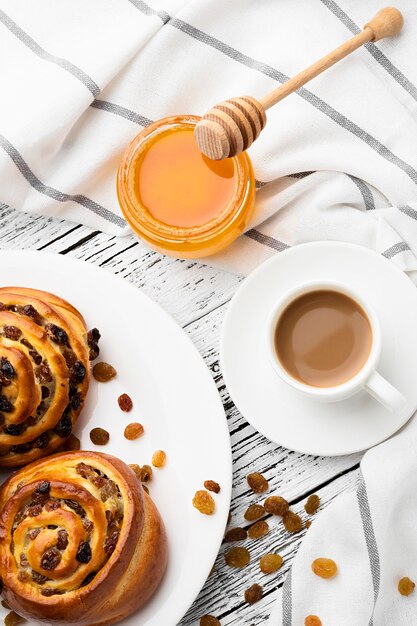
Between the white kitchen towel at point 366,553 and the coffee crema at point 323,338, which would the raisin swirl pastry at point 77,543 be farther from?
the coffee crema at point 323,338

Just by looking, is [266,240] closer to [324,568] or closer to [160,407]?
[160,407]

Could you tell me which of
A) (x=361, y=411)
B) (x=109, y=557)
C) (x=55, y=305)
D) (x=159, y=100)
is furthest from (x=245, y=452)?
(x=159, y=100)

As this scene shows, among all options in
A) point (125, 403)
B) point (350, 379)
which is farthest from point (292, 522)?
point (125, 403)

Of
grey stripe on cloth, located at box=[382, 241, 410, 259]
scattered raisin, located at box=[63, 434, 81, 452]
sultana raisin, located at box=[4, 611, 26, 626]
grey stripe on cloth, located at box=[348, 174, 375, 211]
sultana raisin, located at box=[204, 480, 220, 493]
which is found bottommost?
sultana raisin, located at box=[4, 611, 26, 626]

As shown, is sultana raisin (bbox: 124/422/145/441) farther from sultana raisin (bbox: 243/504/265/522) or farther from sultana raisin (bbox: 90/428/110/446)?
sultana raisin (bbox: 243/504/265/522)

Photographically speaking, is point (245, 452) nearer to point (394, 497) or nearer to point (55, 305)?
point (394, 497)

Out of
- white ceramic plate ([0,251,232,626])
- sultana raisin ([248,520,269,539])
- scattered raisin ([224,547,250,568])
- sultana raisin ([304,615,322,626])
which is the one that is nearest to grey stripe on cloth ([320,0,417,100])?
white ceramic plate ([0,251,232,626])

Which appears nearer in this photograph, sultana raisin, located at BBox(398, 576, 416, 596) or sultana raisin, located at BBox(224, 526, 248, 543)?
sultana raisin, located at BBox(398, 576, 416, 596)
